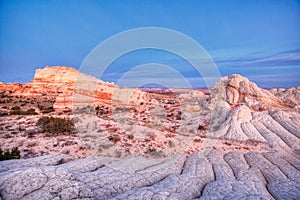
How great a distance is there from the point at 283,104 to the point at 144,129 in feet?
65.5

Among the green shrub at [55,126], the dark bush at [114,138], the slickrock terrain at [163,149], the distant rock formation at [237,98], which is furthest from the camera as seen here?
the distant rock formation at [237,98]

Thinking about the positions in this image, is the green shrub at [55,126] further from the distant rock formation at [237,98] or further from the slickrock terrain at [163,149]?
the distant rock formation at [237,98]

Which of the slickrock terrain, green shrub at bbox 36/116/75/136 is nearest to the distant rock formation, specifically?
the slickrock terrain

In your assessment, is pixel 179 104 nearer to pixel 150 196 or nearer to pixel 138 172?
pixel 138 172

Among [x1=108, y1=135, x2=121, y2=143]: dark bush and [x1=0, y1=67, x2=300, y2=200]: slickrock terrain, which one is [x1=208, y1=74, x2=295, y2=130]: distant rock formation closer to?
[x1=0, y1=67, x2=300, y2=200]: slickrock terrain

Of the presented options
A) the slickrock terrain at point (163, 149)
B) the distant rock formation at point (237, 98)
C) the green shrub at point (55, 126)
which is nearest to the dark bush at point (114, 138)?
the slickrock terrain at point (163, 149)

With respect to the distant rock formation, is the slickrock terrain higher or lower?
lower

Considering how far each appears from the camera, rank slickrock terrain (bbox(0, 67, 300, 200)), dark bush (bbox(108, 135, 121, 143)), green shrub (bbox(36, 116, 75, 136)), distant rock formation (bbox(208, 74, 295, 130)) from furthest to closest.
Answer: distant rock formation (bbox(208, 74, 295, 130)) < green shrub (bbox(36, 116, 75, 136)) < dark bush (bbox(108, 135, 121, 143)) < slickrock terrain (bbox(0, 67, 300, 200))

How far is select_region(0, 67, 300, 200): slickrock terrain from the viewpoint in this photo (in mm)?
8062

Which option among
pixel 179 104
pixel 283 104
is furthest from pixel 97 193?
pixel 179 104

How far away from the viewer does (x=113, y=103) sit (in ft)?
118

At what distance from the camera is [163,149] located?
17.5 m

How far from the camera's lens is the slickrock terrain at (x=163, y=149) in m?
8.06

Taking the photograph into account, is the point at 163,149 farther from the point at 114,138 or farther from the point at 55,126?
the point at 55,126
